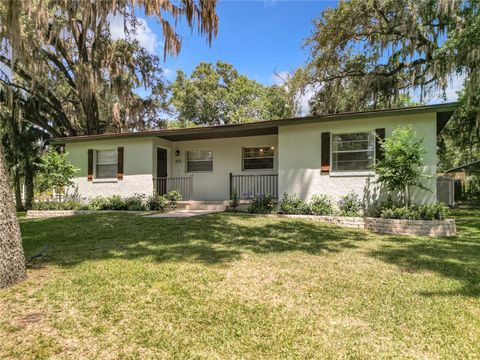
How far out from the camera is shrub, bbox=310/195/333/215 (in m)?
8.77

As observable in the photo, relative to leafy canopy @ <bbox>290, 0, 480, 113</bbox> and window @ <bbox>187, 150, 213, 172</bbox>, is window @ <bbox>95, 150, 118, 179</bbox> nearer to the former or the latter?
window @ <bbox>187, 150, 213, 172</bbox>

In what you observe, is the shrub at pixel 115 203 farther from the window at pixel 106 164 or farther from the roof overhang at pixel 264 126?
the roof overhang at pixel 264 126

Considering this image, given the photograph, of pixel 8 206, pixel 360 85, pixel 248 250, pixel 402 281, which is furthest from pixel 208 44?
pixel 360 85

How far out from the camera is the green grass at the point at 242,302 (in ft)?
7.78

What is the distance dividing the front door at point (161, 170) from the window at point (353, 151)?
6.57 metres

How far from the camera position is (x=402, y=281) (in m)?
3.76

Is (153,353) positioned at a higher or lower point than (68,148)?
lower

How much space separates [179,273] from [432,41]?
1264 centimetres

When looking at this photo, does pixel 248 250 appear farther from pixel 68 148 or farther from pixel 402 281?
pixel 68 148

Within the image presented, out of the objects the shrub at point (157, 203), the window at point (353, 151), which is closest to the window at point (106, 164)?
the shrub at point (157, 203)

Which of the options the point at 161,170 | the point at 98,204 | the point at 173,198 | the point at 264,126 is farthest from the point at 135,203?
the point at 264,126

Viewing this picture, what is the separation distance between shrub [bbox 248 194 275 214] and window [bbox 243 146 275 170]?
2.02 m

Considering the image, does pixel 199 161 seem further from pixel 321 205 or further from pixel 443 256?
pixel 443 256

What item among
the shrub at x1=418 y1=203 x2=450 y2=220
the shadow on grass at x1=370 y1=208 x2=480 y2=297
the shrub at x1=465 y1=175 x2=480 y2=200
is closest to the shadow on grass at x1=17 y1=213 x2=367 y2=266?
the shadow on grass at x1=370 y1=208 x2=480 y2=297
